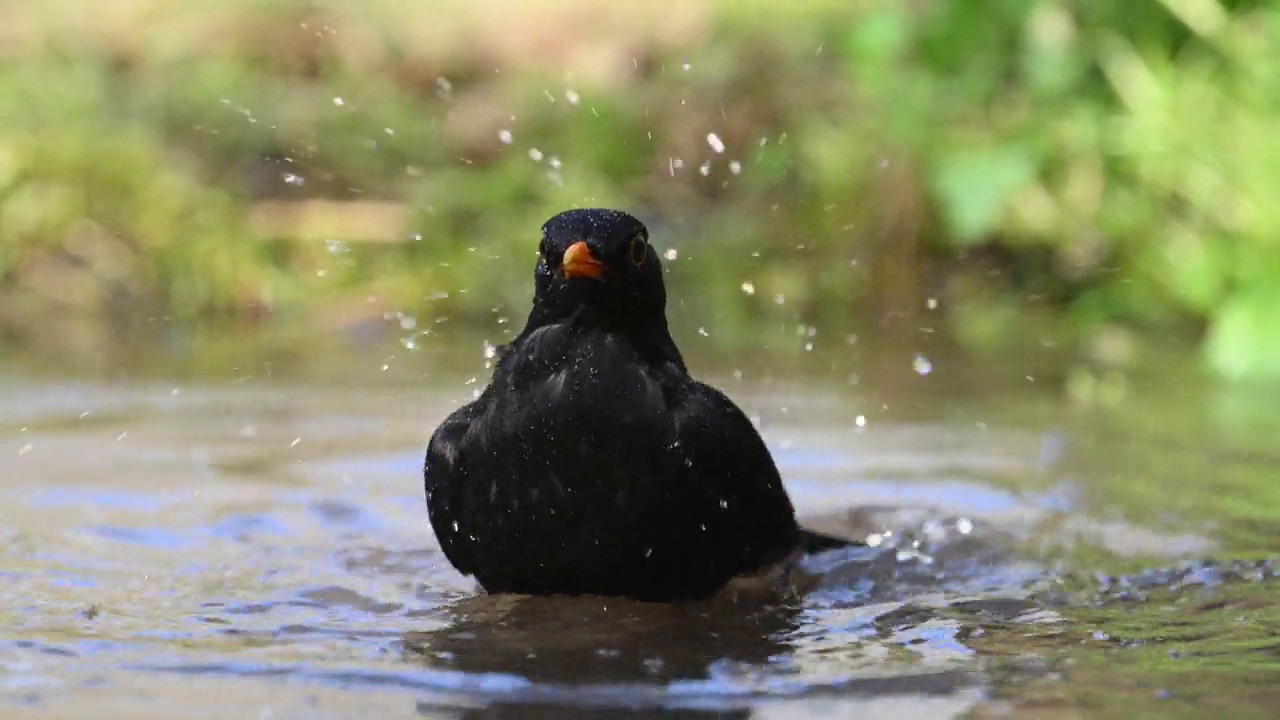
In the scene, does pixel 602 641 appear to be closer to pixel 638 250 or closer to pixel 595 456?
pixel 595 456

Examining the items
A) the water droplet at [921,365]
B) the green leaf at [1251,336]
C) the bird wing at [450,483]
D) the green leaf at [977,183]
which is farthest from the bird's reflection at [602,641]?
the green leaf at [977,183]

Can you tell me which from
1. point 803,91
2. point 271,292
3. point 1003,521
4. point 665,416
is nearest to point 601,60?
point 803,91

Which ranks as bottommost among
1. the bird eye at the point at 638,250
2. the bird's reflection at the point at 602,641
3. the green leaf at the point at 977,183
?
the bird's reflection at the point at 602,641

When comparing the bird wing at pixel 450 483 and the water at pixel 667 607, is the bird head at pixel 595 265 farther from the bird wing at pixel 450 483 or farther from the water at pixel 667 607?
the water at pixel 667 607

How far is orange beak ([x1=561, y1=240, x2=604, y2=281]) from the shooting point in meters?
3.98

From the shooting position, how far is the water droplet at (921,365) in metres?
7.77

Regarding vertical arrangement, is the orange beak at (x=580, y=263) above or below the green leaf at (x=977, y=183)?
below

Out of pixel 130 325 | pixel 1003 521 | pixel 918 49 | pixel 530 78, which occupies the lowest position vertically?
pixel 1003 521

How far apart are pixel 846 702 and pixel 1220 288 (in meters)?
5.77

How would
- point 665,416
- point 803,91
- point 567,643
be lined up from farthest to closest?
point 803,91, point 665,416, point 567,643

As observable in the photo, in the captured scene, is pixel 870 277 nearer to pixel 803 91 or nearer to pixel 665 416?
pixel 803 91

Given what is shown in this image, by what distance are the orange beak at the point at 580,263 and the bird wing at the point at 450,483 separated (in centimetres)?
37

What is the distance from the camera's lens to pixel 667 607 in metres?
4.00

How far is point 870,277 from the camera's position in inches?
375
